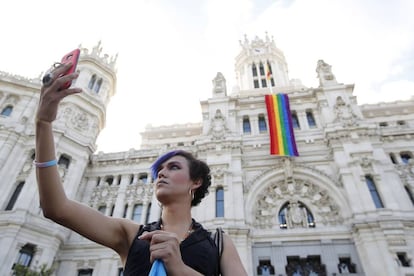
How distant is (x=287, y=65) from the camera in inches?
1838

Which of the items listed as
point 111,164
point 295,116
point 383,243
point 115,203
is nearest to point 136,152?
point 111,164

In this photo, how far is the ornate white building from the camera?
53.2 ft

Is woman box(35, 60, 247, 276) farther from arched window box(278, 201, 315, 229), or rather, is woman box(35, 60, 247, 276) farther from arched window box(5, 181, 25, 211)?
arched window box(5, 181, 25, 211)

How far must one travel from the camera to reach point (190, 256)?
2414 millimetres

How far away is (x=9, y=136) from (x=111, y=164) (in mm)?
7515

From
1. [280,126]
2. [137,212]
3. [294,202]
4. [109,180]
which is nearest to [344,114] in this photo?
[280,126]

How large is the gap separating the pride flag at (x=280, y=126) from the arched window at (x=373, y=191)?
15.3ft

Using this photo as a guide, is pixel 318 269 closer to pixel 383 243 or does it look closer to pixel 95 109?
pixel 383 243

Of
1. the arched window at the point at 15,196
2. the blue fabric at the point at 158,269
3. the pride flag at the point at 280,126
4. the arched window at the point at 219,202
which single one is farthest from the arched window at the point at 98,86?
the blue fabric at the point at 158,269

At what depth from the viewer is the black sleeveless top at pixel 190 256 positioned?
2.36 meters

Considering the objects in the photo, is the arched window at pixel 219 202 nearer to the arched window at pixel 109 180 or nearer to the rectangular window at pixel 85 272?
the rectangular window at pixel 85 272

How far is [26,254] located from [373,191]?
21453 mm

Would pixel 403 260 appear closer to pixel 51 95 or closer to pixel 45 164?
pixel 45 164

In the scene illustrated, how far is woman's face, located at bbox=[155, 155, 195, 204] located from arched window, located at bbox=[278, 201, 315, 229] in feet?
53.6
